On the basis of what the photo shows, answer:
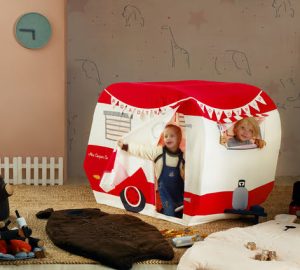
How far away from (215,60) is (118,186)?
1325 millimetres

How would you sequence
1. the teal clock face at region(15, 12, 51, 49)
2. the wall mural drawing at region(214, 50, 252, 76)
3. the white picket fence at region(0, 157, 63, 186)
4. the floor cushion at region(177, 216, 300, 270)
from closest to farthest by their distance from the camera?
1. the floor cushion at region(177, 216, 300, 270)
2. the teal clock face at region(15, 12, 51, 49)
3. the white picket fence at region(0, 157, 63, 186)
4. the wall mural drawing at region(214, 50, 252, 76)

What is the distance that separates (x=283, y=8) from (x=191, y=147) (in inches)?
65.1

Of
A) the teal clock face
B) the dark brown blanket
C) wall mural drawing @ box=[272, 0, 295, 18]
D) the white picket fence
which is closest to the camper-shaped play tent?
the dark brown blanket

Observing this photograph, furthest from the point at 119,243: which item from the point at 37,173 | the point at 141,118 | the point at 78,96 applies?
the point at 78,96

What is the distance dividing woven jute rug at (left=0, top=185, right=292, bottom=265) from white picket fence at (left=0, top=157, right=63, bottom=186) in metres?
0.07

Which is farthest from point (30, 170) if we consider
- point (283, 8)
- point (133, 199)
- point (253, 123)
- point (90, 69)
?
Answer: point (283, 8)

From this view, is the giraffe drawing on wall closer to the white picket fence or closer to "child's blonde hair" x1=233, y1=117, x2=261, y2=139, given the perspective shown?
the white picket fence

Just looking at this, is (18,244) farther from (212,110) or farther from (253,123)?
(253,123)

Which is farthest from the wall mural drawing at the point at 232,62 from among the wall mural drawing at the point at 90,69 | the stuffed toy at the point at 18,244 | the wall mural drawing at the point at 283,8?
the stuffed toy at the point at 18,244

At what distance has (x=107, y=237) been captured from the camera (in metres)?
2.48

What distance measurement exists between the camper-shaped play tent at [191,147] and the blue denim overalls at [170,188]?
1.7 inches

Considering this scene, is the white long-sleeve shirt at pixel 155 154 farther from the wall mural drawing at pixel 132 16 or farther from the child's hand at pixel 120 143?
the wall mural drawing at pixel 132 16

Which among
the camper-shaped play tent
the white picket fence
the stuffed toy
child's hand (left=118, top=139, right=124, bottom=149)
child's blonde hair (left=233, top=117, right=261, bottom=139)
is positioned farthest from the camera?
the white picket fence

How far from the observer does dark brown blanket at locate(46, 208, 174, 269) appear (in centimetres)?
231
